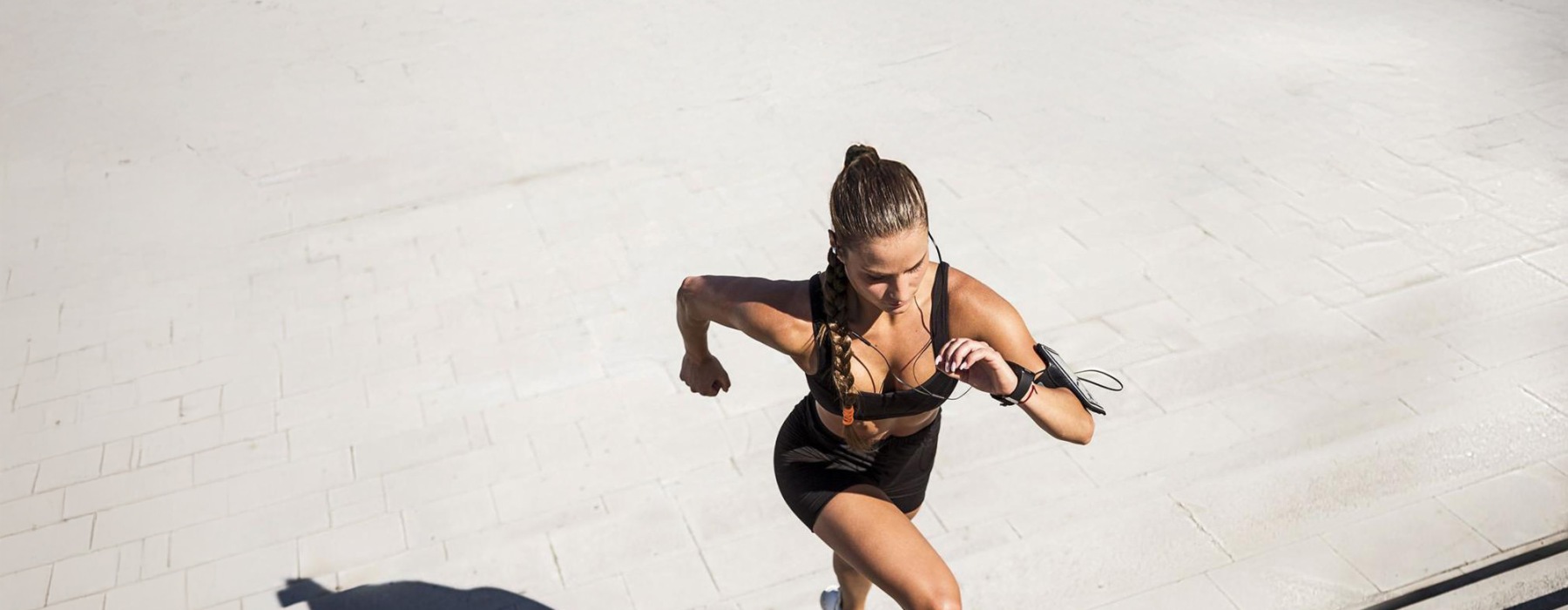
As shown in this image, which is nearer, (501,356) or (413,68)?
(501,356)

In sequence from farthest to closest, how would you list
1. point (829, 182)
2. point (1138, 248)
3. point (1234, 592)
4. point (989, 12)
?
point (989, 12) < point (829, 182) < point (1138, 248) < point (1234, 592)

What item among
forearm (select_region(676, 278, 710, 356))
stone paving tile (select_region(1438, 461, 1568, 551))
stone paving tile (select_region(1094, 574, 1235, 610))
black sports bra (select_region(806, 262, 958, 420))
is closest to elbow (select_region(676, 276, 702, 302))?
forearm (select_region(676, 278, 710, 356))

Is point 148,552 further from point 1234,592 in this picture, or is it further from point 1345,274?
point 1345,274

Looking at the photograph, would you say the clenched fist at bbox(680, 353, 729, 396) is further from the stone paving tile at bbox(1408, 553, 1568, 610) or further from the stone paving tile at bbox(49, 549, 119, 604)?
the stone paving tile at bbox(49, 549, 119, 604)

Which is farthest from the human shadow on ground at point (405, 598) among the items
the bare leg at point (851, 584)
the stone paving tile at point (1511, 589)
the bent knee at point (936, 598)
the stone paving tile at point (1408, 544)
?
the stone paving tile at point (1511, 589)

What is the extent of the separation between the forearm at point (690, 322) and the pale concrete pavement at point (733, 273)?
1375 millimetres

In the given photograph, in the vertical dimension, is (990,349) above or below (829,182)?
above

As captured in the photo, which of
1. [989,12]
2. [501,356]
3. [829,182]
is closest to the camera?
[501,356]

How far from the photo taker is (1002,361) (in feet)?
10.1

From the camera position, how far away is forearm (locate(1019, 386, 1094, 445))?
3.22 m

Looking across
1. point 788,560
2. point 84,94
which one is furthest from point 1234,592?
point 84,94

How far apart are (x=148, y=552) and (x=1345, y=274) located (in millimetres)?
6462

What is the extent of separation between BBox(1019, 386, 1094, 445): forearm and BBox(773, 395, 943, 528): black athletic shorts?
2.30 feet

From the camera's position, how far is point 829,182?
852 cm
